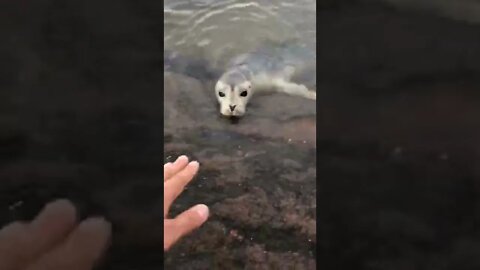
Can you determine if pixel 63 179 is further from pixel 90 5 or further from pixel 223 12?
pixel 223 12

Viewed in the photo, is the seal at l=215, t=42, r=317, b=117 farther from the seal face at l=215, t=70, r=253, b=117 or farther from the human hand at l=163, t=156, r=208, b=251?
the human hand at l=163, t=156, r=208, b=251

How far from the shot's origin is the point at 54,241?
545 mm

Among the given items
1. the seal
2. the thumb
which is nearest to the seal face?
the seal

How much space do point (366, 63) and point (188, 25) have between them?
24 cm

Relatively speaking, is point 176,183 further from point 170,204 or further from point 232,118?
point 232,118

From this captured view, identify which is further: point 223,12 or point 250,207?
point 223,12

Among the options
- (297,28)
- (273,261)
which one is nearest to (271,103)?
(297,28)

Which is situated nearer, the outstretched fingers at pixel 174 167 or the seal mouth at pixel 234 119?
the outstretched fingers at pixel 174 167

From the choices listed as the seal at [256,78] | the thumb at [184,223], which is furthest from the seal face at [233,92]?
the thumb at [184,223]

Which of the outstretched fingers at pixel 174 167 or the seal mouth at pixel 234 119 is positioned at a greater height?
the seal mouth at pixel 234 119

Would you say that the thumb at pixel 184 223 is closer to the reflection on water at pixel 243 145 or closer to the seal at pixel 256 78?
the reflection on water at pixel 243 145

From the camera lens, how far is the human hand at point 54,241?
0.53 metres

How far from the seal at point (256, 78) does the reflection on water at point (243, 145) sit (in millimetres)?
10

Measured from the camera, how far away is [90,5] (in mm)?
611
